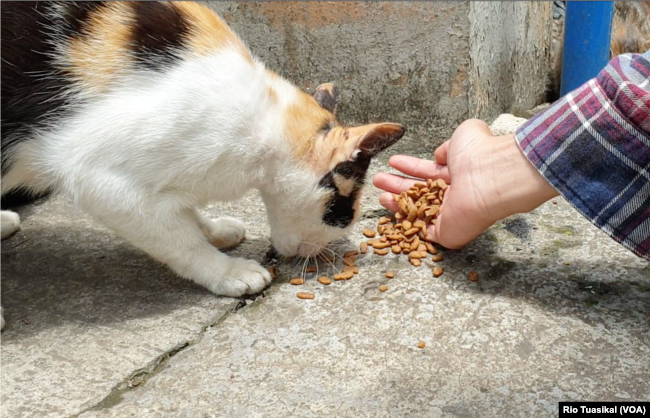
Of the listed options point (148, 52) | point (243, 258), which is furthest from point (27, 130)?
point (243, 258)

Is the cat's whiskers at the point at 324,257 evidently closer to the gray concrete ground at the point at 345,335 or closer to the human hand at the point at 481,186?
the gray concrete ground at the point at 345,335

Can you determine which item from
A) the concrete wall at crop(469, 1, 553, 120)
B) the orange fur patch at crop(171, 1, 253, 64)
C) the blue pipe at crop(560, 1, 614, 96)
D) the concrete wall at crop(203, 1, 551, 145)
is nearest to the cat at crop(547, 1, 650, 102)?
the concrete wall at crop(469, 1, 553, 120)

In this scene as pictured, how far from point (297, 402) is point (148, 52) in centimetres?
102

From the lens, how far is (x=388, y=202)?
2.35 m

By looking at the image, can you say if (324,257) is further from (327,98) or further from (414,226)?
(327,98)

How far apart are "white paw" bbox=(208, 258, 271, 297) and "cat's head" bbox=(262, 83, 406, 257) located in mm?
158

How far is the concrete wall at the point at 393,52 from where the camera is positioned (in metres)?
2.78

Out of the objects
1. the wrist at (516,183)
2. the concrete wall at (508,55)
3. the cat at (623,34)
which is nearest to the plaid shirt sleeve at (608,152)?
A: the wrist at (516,183)

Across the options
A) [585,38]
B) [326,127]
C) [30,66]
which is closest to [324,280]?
[326,127]

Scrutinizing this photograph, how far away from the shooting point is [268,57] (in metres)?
3.04

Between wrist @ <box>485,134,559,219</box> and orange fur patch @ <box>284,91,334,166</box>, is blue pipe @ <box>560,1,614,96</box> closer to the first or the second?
wrist @ <box>485,134,559,219</box>

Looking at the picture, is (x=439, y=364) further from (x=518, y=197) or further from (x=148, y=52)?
(x=148, y=52)

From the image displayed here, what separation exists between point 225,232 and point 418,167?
0.72 m

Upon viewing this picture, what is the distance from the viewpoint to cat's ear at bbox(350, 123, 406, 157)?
1881 mm
